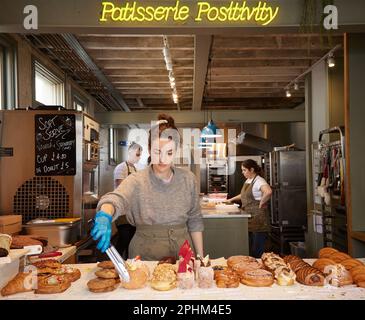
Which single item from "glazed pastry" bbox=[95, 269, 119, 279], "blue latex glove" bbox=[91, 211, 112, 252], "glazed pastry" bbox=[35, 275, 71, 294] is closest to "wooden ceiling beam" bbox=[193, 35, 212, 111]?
"blue latex glove" bbox=[91, 211, 112, 252]

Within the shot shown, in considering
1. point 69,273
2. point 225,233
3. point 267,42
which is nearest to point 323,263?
point 69,273

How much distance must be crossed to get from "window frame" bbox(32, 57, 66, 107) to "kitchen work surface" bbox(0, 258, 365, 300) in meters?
3.79

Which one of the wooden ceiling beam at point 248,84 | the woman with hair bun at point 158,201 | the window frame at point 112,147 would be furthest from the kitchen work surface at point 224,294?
the window frame at point 112,147

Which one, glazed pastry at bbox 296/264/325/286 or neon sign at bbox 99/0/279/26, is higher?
neon sign at bbox 99/0/279/26

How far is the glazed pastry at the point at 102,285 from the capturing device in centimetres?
172

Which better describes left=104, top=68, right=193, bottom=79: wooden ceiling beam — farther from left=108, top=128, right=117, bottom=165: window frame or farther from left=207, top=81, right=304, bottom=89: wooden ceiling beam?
left=108, top=128, right=117, bottom=165: window frame

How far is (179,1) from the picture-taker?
302 centimetres

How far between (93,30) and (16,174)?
4.77 ft

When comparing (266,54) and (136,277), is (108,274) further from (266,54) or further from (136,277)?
(266,54)

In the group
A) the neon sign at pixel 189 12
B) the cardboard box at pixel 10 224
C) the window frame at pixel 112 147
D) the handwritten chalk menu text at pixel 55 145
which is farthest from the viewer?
the window frame at pixel 112 147

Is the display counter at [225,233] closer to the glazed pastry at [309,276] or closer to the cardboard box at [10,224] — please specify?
the cardboard box at [10,224]

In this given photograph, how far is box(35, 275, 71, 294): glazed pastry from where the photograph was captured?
5.62 feet

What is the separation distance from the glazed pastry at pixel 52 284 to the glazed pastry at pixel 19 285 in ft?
0.14
